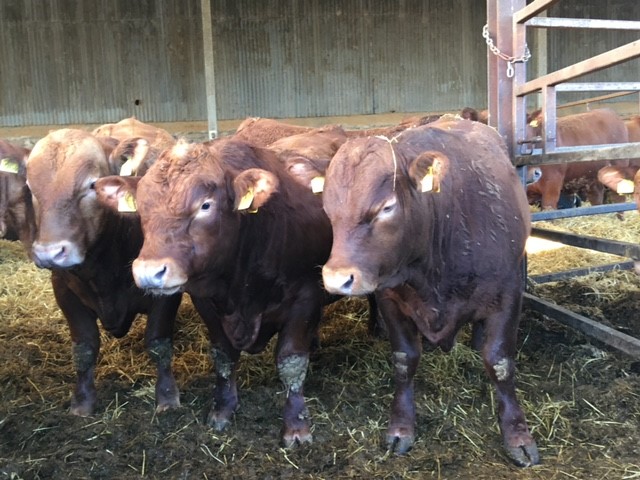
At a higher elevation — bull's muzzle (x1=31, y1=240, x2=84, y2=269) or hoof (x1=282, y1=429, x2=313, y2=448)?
bull's muzzle (x1=31, y1=240, x2=84, y2=269)

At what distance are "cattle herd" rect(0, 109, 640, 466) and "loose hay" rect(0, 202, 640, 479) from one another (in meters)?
0.15

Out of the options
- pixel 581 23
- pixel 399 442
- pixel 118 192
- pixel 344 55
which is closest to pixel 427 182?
pixel 399 442

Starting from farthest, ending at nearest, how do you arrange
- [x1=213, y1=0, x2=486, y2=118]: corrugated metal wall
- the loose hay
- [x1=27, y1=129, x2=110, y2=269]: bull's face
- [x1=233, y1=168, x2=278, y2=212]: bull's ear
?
[x1=213, y1=0, x2=486, y2=118]: corrugated metal wall, [x1=27, y1=129, x2=110, y2=269]: bull's face, the loose hay, [x1=233, y1=168, x2=278, y2=212]: bull's ear

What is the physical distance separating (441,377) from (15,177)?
9.49 feet

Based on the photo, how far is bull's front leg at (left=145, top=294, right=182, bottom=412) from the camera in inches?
151

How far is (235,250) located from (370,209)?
0.90 m

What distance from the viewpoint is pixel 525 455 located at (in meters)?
3.10

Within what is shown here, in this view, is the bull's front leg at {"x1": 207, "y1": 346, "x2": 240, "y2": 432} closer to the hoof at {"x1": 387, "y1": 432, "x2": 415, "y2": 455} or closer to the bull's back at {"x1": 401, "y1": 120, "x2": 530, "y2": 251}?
the hoof at {"x1": 387, "y1": 432, "x2": 415, "y2": 455}

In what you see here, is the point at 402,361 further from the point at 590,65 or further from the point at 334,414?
the point at 590,65

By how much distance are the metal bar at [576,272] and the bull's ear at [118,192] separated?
3564mm

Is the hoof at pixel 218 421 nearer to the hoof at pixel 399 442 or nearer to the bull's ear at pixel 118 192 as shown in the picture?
the hoof at pixel 399 442

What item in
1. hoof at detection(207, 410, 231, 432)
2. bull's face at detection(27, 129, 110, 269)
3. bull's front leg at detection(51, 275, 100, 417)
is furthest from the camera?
bull's front leg at detection(51, 275, 100, 417)

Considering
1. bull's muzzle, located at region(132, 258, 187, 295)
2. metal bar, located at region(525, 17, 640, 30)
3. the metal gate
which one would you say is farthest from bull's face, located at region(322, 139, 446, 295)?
metal bar, located at region(525, 17, 640, 30)

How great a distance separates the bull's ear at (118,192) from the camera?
10.3 ft
